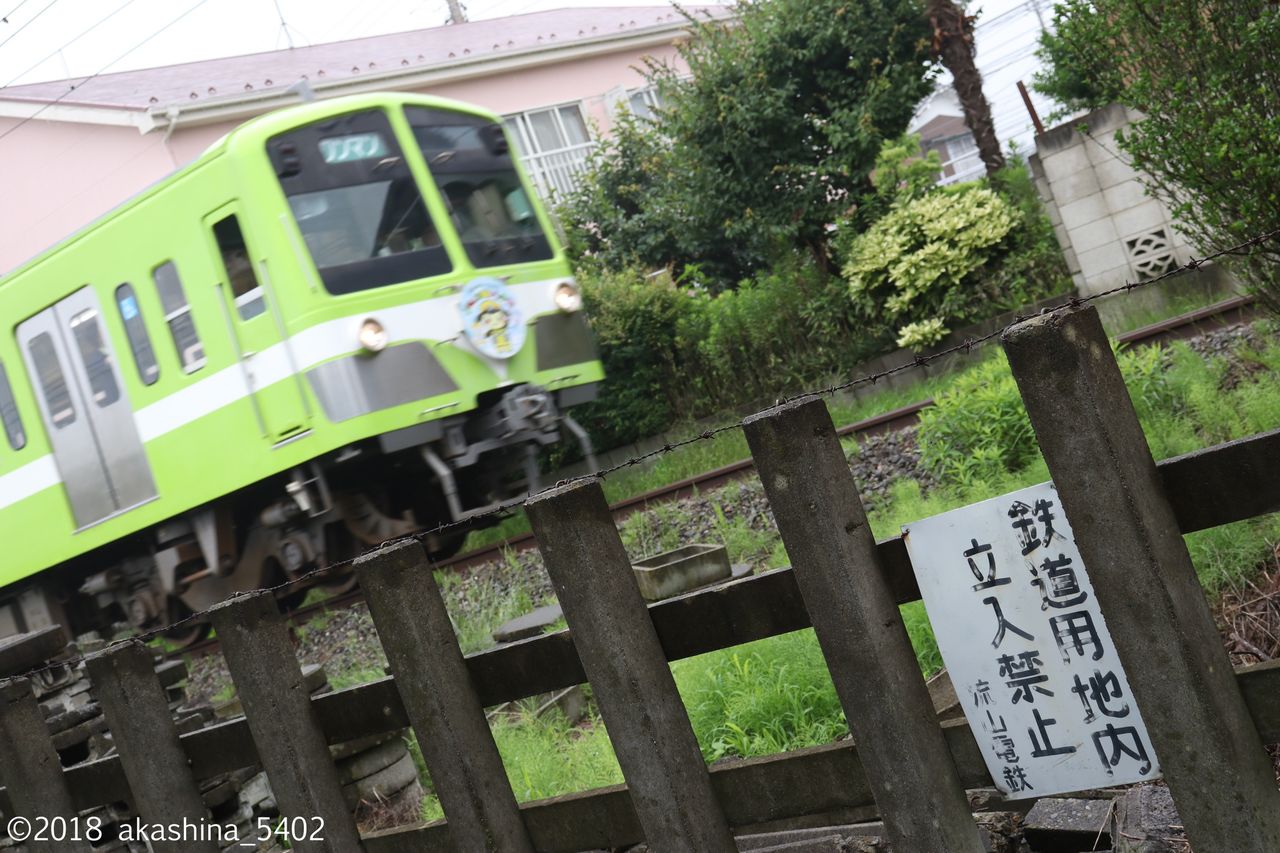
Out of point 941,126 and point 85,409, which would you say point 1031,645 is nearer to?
point 85,409

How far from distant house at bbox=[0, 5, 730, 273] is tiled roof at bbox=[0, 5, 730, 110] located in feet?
0.14

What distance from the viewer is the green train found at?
7664mm

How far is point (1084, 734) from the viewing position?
213cm

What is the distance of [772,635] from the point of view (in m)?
2.33

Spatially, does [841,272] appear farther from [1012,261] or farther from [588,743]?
[588,743]

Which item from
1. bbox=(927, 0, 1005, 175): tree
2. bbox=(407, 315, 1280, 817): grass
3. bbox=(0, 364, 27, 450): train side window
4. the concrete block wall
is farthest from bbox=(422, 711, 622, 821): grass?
bbox=(927, 0, 1005, 175): tree

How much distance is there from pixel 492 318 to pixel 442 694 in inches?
235

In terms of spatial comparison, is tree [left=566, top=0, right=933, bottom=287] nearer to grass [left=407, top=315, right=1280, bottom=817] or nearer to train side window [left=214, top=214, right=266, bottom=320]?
train side window [left=214, top=214, right=266, bottom=320]

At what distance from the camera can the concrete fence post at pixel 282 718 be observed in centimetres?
294

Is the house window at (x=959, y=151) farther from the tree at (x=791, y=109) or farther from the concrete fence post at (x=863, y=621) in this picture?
the concrete fence post at (x=863, y=621)

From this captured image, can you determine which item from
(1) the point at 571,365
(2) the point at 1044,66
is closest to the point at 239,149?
(1) the point at 571,365

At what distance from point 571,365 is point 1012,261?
17.2ft

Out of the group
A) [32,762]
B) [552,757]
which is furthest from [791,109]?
[32,762]

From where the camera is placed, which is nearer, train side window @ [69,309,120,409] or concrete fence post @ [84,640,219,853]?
concrete fence post @ [84,640,219,853]
